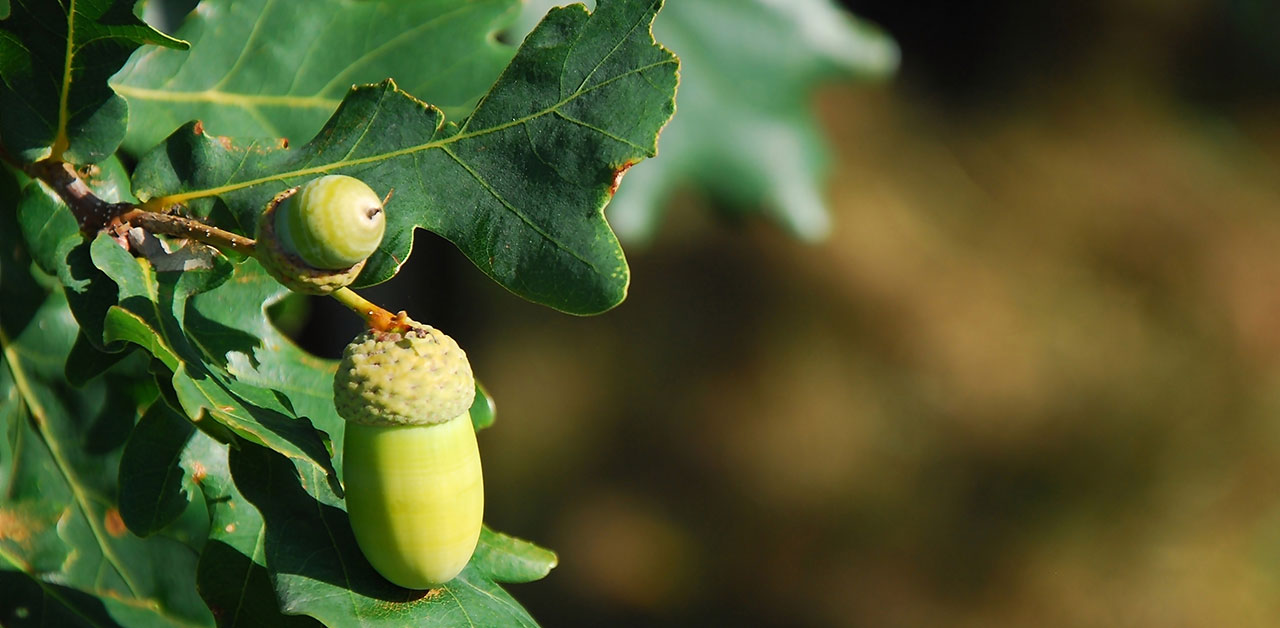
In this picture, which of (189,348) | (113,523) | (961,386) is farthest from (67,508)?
(961,386)

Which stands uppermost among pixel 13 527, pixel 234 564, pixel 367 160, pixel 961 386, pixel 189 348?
pixel 961 386

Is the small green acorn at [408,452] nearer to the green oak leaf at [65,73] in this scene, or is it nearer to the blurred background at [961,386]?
the green oak leaf at [65,73]

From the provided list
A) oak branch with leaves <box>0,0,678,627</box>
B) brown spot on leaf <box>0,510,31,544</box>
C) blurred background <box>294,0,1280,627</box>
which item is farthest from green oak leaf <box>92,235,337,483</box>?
blurred background <box>294,0,1280,627</box>

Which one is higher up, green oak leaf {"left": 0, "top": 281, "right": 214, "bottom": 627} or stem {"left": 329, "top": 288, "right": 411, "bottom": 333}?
stem {"left": 329, "top": 288, "right": 411, "bottom": 333}

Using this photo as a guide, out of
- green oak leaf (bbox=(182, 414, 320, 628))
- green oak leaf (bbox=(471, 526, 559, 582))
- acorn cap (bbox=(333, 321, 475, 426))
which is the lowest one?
green oak leaf (bbox=(182, 414, 320, 628))

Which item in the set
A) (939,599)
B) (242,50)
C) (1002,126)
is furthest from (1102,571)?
(242,50)

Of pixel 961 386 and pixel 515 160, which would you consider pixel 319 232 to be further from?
A: pixel 961 386

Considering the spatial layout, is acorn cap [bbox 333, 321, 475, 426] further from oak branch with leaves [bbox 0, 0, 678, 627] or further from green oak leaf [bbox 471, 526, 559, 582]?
green oak leaf [bbox 471, 526, 559, 582]
